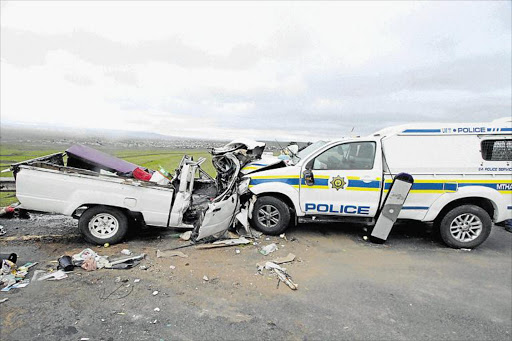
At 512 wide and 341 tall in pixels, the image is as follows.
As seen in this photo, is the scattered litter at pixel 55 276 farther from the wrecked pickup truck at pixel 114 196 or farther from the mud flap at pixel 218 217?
the mud flap at pixel 218 217

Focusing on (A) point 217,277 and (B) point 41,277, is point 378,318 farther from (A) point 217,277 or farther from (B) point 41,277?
(B) point 41,277

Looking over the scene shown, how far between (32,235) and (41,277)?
1.92 metres

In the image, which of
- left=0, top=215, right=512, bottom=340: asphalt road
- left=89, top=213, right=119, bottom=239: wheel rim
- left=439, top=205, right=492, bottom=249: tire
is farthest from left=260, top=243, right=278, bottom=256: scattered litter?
left=439, top=205, right=492, bottom=249: tire

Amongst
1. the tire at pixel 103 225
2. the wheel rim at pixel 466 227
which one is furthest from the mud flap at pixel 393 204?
the tire at pixel 103 225

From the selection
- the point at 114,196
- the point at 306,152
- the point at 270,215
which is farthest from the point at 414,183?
the point at 114,196

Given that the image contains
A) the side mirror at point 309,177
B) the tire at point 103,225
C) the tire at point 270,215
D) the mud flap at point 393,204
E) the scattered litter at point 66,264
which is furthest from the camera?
the tire at point 270,215

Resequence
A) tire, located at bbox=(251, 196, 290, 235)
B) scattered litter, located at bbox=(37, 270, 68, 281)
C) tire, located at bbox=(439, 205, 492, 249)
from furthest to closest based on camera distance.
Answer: tire, located at bbox=(251, 196, 290, 235), tire, located at bbox=(439, 205, 492, 249), scattered litter, located at bbox=(37, 270, 68, 281)

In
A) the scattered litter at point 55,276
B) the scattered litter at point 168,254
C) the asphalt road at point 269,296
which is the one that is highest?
the scattered litter at point 55,276

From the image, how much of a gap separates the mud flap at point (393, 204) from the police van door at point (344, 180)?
0.60 feet

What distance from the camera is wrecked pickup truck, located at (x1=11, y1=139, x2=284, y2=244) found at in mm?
4293

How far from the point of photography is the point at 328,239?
5355 millimetres

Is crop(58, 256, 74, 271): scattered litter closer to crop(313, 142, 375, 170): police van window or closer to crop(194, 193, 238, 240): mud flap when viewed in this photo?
crop(194, 193, 238, 240): mud flap

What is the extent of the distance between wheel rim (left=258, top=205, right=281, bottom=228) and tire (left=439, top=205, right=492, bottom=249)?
311 cm

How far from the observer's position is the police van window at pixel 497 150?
188 inches
